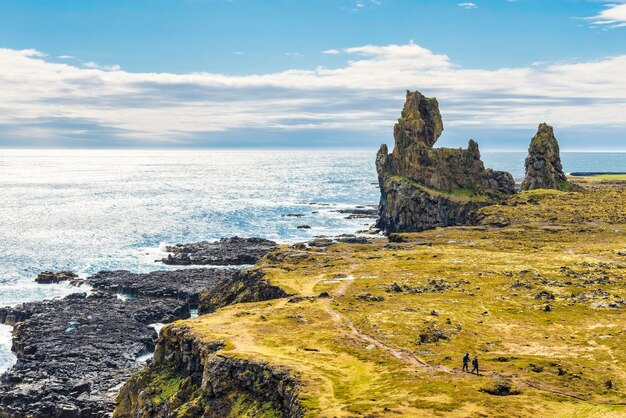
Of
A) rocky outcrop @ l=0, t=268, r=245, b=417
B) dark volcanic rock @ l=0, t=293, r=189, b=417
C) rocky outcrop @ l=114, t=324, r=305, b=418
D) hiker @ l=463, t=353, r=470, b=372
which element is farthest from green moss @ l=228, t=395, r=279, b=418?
rocky outcrop @ l=0, t=268, r=245, b=417

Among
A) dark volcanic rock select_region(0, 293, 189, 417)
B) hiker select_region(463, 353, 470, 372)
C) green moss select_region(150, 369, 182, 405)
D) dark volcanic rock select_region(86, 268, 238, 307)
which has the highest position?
hiker select_region(463, 353, 470, 372)

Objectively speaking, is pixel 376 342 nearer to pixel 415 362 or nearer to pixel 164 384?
pixel 415 362

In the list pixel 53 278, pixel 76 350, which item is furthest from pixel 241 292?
pixel 53 278

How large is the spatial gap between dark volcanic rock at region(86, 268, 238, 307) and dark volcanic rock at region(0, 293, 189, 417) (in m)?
6.23

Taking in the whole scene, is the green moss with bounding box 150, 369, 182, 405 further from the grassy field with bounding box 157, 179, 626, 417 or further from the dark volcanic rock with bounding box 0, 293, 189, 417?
the dark volcanic rock with bounding box 0, 293, 189, 417

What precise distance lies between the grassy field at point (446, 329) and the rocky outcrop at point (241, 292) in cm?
260

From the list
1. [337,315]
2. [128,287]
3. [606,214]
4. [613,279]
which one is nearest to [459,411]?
[337,315]

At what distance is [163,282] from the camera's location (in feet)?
527

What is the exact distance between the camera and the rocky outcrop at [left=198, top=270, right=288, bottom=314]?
107 metres

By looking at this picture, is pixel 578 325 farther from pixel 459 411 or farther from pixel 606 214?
pixel 606 214

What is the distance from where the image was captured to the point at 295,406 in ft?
177

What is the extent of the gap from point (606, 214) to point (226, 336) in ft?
470

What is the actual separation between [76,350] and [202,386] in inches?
2023

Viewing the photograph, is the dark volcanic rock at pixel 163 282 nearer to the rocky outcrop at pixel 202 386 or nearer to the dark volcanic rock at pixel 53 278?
the dark volcanic rock at pixel 53 278
